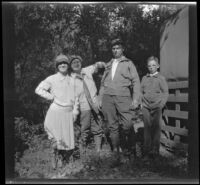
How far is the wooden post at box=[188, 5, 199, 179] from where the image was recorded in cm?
546

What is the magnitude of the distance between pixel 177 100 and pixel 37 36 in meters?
2.08

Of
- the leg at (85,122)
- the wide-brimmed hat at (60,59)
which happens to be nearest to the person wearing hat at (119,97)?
the leg at (85,122)

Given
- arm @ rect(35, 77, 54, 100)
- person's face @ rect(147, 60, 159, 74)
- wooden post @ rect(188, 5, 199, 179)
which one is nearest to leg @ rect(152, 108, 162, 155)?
wooden post @ rect(188, 5, 199, 179)

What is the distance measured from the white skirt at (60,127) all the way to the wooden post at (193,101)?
1.63 metres

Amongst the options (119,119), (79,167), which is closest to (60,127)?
(79,167)

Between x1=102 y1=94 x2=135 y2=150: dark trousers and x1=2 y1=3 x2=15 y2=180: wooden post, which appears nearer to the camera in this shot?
x1=2 y1=3 x2=15 y2=180: wooden post

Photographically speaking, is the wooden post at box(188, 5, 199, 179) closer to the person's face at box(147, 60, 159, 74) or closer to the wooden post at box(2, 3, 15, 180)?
the person's face at box(147, 60, 159, 74)

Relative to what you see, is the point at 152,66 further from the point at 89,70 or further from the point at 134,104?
the point at 89,70

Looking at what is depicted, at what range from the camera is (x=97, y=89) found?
5.43 metres

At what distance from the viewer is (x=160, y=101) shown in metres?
5.46

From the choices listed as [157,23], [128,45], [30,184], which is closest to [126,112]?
[128,45]

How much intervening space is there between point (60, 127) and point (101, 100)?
26.0 inches

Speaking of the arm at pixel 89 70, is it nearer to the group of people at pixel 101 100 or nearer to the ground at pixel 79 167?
the group of people at pixel 101 100

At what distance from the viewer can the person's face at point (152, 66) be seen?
5.42 metres
